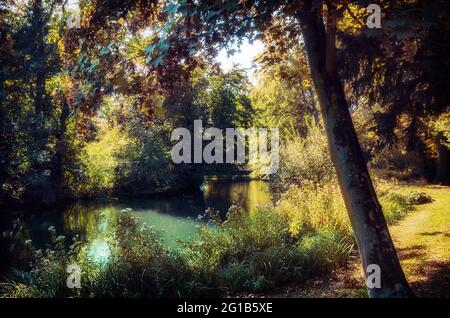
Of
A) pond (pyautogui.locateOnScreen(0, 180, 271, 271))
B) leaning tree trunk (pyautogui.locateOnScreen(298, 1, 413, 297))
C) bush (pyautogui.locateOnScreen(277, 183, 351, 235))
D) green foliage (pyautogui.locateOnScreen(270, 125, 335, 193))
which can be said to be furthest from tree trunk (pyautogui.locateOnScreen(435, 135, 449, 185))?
leaning tree trunk (pyautogui.locateOnScreen(298, 1, 413, 297))

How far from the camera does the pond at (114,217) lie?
13906mm

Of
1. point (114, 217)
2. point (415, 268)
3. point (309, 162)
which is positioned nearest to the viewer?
point (415, 268)

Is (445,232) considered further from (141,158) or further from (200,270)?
(141,158)

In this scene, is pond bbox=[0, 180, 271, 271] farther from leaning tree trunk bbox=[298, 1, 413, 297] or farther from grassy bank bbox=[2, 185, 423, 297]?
leaning tree trunk bbox=[298, 1, 413, 297]

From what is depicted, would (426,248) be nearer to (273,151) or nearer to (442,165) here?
(273,151)

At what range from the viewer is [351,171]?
4941mm

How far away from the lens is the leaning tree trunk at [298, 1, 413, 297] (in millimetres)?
4758

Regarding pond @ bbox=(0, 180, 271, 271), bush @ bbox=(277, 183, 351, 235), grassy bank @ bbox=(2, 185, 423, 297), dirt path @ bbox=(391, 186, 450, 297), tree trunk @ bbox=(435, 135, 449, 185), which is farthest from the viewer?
tree trunk @ bbox=(435, 135, 449, 185)

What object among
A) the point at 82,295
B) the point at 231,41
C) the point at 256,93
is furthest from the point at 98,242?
the point at 256,93

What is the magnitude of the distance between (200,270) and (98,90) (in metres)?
3.89

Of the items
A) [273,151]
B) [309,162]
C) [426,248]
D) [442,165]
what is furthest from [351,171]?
[442,165]

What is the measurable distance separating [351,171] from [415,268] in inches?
125

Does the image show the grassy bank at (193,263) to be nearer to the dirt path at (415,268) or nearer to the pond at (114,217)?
the dirt path at (415,268)

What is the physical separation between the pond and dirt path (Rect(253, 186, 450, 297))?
17.9 ft
